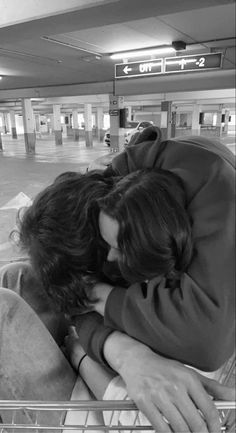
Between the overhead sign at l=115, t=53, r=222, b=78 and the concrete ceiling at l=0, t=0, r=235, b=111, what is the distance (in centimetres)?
28

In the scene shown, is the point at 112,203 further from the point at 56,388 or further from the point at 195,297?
the point at 56,388

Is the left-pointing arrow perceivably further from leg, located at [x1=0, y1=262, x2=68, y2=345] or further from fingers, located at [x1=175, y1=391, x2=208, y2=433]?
fingers, located at [x1=175, y1=391, x2=208, y2=433]

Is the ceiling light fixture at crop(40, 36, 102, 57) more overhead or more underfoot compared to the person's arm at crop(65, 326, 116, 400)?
more overhead

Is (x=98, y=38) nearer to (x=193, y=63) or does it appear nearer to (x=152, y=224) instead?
(x=193, y=63)

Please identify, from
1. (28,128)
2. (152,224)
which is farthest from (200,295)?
(28,128)

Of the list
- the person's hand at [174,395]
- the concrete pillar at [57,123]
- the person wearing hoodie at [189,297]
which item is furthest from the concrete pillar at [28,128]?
the person's hand at [174,395]

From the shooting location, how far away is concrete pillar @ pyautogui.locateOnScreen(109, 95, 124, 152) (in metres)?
11.2

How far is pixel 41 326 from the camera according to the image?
2.73ft

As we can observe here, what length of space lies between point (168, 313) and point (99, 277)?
→ 0.27m

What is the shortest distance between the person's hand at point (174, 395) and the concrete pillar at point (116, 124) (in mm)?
10776

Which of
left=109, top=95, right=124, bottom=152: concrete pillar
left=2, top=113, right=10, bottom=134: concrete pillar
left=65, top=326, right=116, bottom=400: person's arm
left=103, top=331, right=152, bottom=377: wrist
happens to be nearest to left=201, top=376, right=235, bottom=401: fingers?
left=103, top=331, right=152, bottom=377: wrist

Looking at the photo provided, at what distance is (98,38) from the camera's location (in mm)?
4922

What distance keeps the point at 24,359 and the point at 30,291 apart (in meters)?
0.25

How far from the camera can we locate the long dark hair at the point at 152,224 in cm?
59
